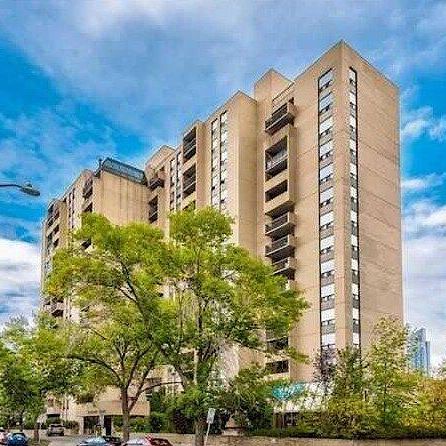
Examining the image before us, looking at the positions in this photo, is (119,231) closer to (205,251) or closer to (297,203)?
(205,251)

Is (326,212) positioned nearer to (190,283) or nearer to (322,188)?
(322,188)

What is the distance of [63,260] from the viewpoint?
3941cm

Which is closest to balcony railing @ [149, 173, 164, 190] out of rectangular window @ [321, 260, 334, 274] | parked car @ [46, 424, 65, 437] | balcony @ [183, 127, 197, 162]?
balcony @ [183, 127, 197, 162]

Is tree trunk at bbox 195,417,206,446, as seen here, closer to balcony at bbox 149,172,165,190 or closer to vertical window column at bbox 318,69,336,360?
vertical window column at bbox 318,69,336,360

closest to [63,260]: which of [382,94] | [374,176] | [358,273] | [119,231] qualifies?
[119,231]

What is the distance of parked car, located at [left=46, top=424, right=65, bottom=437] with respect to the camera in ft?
302

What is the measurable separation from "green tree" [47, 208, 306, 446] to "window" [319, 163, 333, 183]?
33475 mm

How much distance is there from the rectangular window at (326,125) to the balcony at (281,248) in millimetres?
11756

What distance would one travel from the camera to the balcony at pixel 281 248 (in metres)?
73.6

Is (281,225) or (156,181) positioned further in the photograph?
(156,181)

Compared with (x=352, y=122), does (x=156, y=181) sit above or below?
above

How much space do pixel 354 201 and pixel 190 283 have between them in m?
35.7

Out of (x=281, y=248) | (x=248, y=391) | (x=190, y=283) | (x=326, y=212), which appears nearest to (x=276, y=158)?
(x=281, y=248)

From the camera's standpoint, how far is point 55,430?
93.2 m
